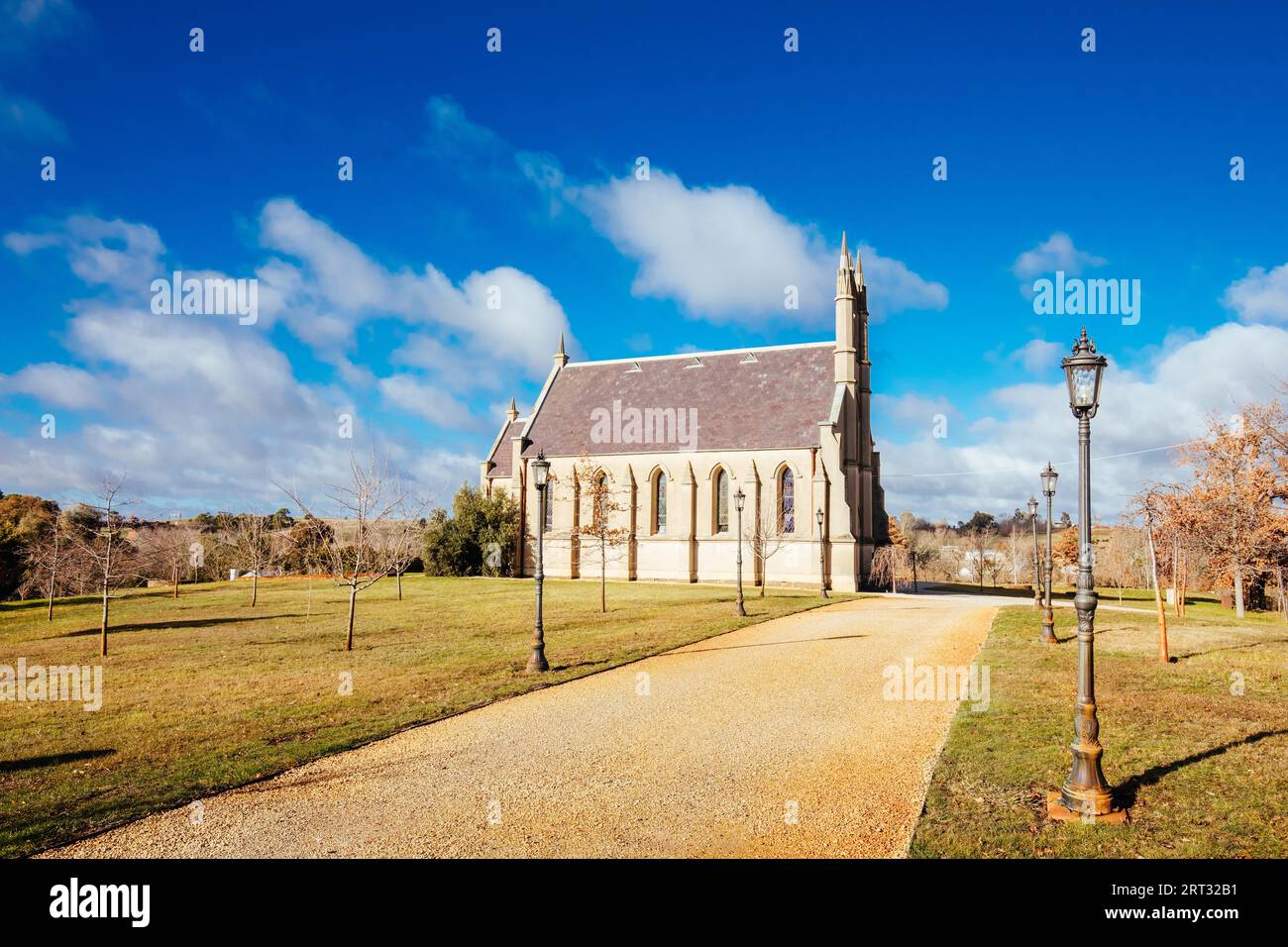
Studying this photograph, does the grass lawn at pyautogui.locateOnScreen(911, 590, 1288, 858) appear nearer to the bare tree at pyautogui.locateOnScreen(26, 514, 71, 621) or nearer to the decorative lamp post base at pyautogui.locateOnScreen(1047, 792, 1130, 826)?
the decorative lamp post base at pyautogui.locateOnScreen(1047, 792, 1130, 826)

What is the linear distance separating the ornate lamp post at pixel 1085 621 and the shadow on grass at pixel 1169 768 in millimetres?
463

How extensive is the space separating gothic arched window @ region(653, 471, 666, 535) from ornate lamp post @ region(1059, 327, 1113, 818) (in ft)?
129

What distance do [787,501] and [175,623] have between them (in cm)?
3121

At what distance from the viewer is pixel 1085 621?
753 cm

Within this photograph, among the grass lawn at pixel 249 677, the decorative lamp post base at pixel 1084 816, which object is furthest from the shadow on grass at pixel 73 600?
the decorative lamp post base at pixel 1084 816

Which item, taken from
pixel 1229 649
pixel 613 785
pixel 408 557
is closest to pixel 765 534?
pixel 408 557

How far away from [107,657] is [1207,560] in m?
40.4

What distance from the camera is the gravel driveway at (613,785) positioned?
669cm

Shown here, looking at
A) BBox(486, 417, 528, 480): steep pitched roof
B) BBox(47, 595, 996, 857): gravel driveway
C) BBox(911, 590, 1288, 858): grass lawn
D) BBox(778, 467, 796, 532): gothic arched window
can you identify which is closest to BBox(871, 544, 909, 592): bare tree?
BBox(778, 467, 796, 532): gothic arched window

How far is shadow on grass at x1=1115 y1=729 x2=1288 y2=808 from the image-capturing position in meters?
7.61
